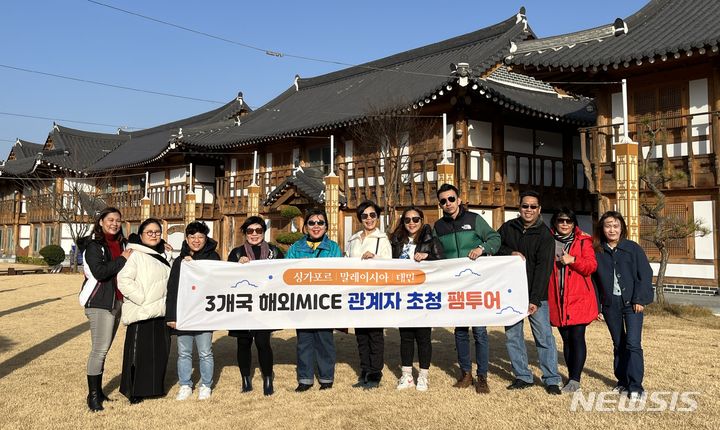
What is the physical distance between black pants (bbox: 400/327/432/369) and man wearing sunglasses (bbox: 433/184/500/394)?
292 millimetres

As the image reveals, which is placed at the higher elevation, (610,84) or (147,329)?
(610,84)

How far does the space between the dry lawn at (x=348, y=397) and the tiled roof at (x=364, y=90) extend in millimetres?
9232

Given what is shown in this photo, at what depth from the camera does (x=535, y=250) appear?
529 centimetres

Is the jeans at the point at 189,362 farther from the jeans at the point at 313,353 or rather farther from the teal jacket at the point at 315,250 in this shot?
the teal jacket at the point at 315,250

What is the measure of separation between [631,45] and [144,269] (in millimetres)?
11634

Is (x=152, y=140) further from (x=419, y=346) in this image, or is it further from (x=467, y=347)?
(x=467, y=347)

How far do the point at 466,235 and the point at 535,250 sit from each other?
26.3 inches

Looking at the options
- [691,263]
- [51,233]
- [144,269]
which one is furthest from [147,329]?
[51,233]

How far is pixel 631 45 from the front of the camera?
12.3 m

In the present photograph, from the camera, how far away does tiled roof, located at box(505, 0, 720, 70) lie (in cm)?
1116

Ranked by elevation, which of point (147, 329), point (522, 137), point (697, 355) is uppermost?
point (522, 137)

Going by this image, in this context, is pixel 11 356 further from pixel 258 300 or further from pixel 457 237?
pixel 457 237

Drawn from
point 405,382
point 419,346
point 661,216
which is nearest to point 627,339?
point 419,346

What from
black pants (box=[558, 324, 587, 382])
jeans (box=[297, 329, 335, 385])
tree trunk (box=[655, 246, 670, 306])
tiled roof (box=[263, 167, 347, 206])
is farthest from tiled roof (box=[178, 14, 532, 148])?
jeans (box=[297, 329, 335, 385])
